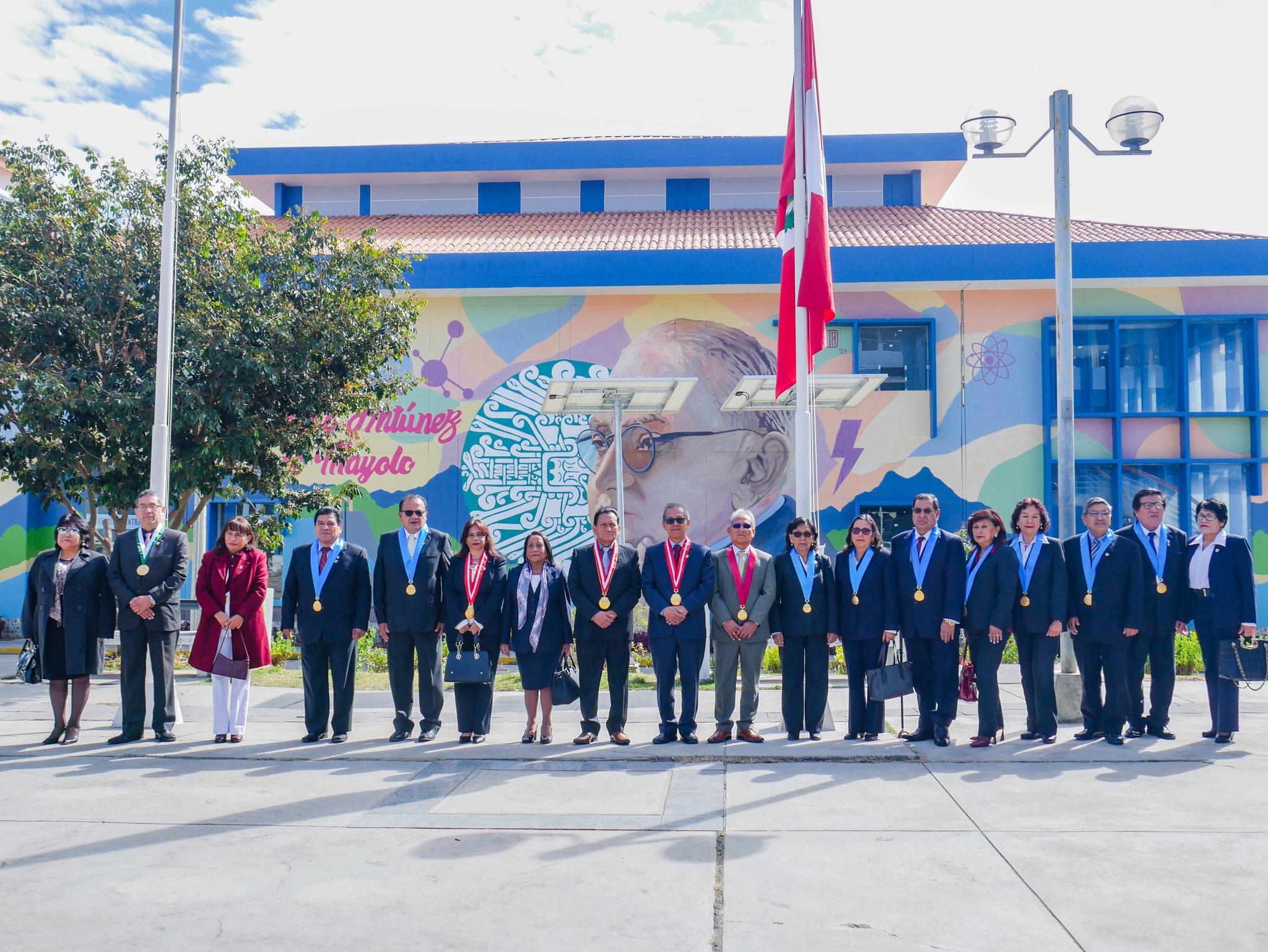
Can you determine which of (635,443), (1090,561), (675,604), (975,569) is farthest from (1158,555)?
(635,443)

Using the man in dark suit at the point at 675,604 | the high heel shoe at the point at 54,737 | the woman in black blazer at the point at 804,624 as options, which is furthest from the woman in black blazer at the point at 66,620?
the woman in black blazer at the point at 804,624

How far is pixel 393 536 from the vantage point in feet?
28.9

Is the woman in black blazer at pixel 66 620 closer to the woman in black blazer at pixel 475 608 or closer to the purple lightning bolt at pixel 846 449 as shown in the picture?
the woman in black blazer at pixel 475 608

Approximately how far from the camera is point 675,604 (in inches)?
327

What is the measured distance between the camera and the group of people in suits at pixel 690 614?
8.30m

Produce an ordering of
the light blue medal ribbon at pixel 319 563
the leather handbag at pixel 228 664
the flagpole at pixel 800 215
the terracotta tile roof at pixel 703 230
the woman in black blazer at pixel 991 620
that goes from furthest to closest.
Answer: the terracotta tile roof at pixel 703 230, the flagpole at pixel 800 215, the light blue medal ribbon at pixel 319 563, the leather handbag at pixel 228 664, the woman in black blazer at pixel 991 620

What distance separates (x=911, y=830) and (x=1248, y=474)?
1635cm

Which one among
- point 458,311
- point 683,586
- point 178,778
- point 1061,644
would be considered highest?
point 458,311

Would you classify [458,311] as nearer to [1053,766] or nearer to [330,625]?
[330,625]

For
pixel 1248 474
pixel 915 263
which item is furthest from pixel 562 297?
pixel 1248 474

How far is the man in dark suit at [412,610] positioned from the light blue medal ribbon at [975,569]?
13.9ft

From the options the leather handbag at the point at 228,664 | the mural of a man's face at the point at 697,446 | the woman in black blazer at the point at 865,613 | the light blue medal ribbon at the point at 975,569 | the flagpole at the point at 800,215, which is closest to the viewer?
the light blue medal ribbon at the point at 975,569

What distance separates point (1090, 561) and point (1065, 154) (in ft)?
13.8

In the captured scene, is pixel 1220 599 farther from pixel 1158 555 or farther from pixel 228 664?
pixel 228 664
